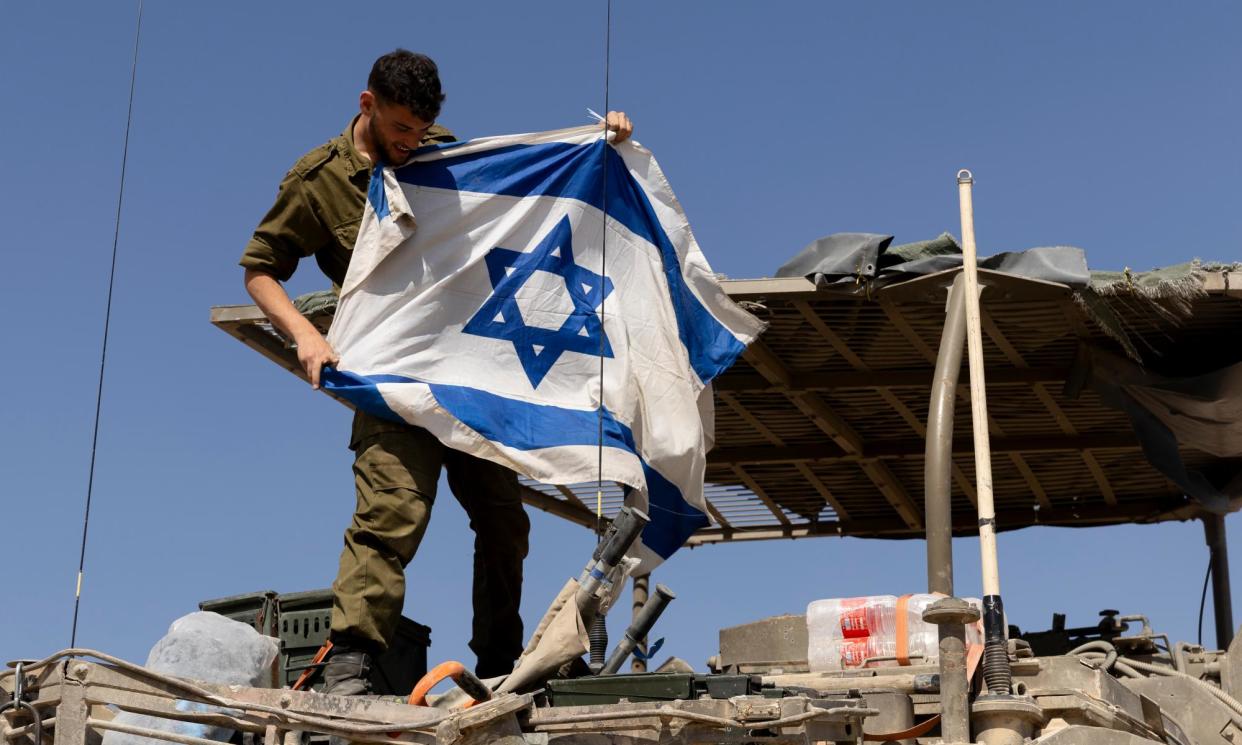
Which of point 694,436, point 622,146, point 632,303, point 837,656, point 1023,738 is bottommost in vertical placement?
point 1023,738

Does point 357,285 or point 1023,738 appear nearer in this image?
point 1023,738

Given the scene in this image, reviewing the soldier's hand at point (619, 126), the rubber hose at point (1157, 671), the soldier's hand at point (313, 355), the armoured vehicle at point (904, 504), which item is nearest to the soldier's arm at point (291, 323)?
the soldier's hand at point (313, 355)

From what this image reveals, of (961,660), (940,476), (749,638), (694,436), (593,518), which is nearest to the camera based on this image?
(961,660)

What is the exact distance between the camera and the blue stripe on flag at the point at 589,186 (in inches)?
317

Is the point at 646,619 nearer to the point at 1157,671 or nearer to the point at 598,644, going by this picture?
the point at 598,644

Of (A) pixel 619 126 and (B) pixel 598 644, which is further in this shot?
(A) pixel 619 126

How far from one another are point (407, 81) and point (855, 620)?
2.89m

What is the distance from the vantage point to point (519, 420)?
766 cm

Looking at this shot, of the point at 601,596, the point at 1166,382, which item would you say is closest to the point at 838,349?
the point at 1166,382

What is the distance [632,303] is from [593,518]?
671 centimetres

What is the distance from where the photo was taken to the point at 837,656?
7.58m

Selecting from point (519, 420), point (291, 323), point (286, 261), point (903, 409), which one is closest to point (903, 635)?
point (519, 420)

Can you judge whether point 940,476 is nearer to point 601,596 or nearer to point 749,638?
point 749,638

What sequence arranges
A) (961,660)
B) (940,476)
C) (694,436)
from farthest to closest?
(940,476) → (694,436) → (961,660)
